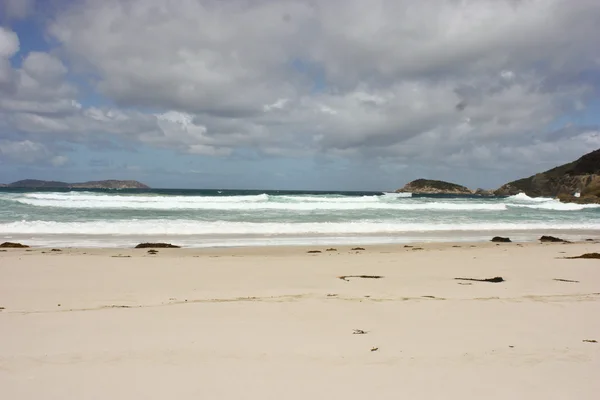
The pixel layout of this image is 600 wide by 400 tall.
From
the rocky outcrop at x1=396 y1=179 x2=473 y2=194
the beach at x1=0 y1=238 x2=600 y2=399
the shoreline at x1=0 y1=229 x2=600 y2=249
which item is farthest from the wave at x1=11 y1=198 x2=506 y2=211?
the rocky outcrop at x1=396 y1=179 x2=473 y2=194

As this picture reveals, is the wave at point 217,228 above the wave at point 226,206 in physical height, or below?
below

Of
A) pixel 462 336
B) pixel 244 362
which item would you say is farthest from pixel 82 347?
pixel 462 336

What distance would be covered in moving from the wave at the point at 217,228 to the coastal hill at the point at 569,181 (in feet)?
137

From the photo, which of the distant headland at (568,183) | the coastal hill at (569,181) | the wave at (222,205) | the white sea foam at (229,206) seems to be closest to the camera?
the white sea foam at (229,206)

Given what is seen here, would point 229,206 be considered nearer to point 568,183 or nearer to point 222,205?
point 222,205

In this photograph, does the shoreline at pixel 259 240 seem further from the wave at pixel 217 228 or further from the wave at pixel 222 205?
the wave at pixel 222 205

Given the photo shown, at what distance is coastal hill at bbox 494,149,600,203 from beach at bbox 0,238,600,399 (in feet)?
180

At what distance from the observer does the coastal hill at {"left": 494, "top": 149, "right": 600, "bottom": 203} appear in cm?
6012

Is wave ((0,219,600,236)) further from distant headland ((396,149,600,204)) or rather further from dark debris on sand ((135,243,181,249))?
distant headland ((396,149,600,204))

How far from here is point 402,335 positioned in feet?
13.7

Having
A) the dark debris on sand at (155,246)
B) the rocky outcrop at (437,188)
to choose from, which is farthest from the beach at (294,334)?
the rocky outcrop at (437,188)

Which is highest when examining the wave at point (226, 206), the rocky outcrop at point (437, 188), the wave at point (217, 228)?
the rocky outcrop at point (437, 188)

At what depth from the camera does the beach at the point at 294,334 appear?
3111 mm

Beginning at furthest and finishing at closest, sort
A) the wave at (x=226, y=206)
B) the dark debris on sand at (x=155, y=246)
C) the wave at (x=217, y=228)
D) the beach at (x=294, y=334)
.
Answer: the wave at (x=226, y=206), the wave at (x=217, y=228), the dark debris on sand at (x=155, y=246), the beach at (x=294, y=334)
